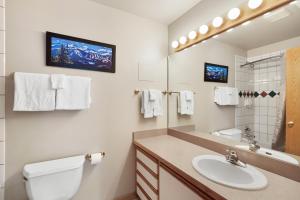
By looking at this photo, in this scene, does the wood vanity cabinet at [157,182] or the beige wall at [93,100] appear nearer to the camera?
the wood vanity cabinet at [157,182]

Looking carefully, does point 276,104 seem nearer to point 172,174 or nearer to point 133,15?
point 172,174

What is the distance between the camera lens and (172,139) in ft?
6.09

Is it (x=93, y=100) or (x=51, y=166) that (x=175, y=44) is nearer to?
(x=93, y=100)

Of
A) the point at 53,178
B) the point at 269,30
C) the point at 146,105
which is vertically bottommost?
the point at 53,178

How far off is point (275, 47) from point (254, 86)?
1.05 ft

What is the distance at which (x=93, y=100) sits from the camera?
1.58m

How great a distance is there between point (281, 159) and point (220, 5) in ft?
4.64

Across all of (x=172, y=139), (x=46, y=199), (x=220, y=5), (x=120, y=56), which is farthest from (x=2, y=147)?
(x=220, y=5)

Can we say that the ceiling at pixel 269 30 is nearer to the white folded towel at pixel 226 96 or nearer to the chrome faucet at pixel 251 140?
the white folded towel at pixel 226 96

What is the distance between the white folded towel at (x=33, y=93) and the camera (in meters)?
1.17

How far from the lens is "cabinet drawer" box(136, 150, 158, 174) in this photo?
141 cm

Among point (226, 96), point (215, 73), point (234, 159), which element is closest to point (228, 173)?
point (234, 159)

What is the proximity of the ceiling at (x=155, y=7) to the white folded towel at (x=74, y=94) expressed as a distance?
2.91ft

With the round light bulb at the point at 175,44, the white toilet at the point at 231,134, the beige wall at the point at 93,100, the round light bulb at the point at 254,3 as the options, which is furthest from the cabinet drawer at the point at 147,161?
the round light bulb at the point at 254,3
